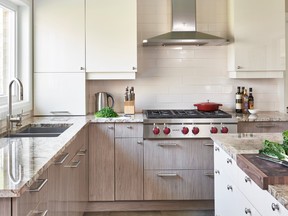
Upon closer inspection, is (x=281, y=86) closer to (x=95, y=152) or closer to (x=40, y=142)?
(x=95, y=152)

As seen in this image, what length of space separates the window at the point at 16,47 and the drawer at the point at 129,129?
0.95m

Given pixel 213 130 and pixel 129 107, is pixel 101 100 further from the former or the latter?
pixel 213 130

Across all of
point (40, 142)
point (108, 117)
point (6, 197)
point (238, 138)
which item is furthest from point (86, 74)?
point (6, 197)

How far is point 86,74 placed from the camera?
4.00m

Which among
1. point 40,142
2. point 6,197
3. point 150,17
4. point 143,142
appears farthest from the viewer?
point 150,17

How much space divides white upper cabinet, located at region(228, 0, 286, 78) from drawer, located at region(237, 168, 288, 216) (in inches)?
86.1

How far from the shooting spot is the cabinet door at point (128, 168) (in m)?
3.72

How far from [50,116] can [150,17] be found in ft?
5.20

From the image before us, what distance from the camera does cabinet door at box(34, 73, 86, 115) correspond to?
3977mm

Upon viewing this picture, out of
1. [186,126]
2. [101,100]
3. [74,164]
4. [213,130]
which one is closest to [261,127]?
[213,130]

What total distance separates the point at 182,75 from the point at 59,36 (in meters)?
1.45

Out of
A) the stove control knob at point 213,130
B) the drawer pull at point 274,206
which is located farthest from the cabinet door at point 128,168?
the drawer pull at point 274,206

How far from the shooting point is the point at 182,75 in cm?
437

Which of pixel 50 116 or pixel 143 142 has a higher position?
pixel 50 116
